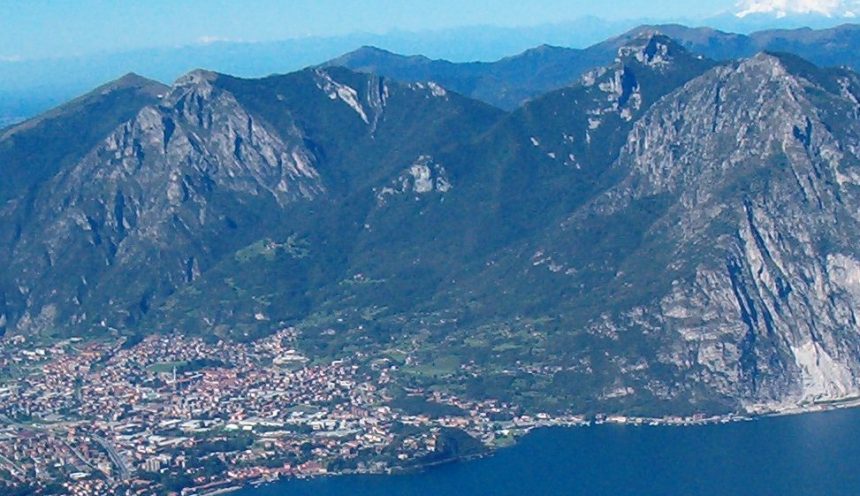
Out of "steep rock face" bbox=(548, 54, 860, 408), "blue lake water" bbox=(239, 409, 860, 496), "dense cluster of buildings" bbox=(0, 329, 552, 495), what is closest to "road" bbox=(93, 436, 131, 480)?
"dense cluster of buildings" bbox=(0, 329, 552, 495)

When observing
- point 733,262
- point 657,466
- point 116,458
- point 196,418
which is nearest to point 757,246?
point 733,262

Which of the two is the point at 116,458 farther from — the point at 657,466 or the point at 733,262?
the point at 733,262

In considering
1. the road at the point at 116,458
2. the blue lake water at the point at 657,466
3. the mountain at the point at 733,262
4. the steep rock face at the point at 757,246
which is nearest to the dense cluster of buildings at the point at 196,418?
the road at the point at 116,458

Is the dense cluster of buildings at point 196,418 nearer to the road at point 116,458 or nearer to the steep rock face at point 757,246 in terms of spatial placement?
the road at point 116,458

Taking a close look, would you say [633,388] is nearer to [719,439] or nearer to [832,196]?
[719,439]

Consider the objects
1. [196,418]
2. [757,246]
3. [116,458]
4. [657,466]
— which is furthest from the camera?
[757,246]

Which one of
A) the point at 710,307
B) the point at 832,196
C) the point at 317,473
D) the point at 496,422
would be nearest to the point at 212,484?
the point at 317,473

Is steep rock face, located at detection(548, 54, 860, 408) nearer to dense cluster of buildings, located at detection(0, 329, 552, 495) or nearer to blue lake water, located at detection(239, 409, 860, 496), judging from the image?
blue lake water, located at detection(239, 409, 860, 496)
